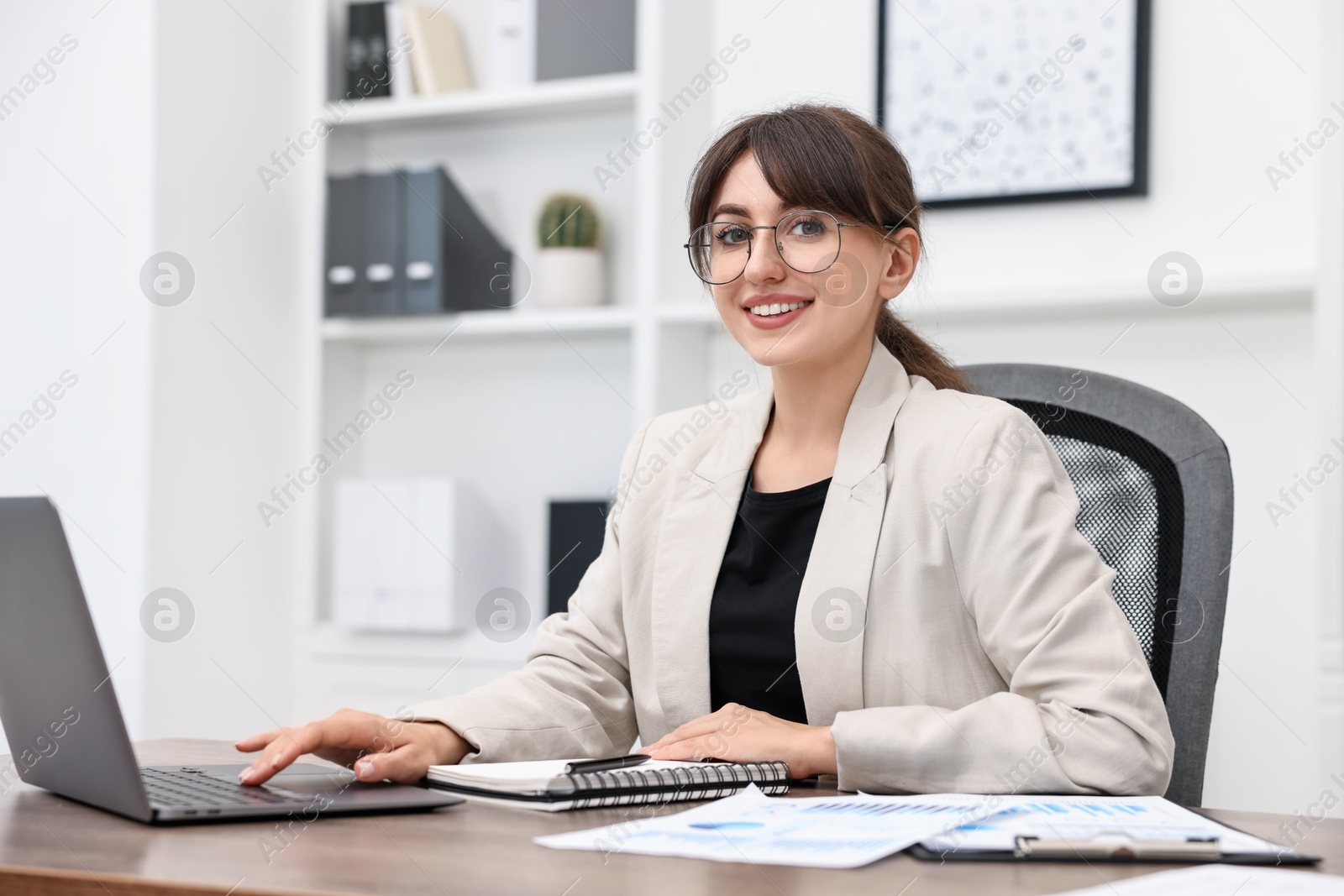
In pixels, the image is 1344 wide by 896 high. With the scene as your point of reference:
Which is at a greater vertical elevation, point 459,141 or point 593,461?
point 459,141

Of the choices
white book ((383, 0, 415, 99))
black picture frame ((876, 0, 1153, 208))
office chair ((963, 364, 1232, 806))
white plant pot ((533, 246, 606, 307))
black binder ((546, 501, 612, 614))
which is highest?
white book ((383, 0, 415, 99))

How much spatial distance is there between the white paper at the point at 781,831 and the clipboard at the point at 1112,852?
0.04m

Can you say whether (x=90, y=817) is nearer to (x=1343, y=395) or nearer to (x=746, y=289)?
(x=746, y=289)

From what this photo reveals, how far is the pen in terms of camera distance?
1.01 meters

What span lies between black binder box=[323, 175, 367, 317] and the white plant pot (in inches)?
16.8

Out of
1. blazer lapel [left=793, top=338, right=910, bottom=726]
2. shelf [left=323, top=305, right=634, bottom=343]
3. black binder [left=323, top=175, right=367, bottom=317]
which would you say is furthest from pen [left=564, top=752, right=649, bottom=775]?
black binder [left=323, top=175, right=367, bottom=317]

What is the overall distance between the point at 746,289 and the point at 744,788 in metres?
0.68

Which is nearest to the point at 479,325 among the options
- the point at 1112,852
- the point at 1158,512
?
the point at 1158,512

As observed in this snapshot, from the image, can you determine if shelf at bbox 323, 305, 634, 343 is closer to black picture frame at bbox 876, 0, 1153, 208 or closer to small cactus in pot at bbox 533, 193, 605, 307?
small cactus in pot at bbox 533, 193, 605, 307

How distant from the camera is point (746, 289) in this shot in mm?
→ 1517

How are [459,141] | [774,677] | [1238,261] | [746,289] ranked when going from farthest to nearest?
[459,141], [1238,261], [746,289], [774,677]

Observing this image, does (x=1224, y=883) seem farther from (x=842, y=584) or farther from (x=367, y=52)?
(x=367, y=52)

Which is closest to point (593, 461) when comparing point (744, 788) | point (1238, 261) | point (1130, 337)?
point (1130, 337)

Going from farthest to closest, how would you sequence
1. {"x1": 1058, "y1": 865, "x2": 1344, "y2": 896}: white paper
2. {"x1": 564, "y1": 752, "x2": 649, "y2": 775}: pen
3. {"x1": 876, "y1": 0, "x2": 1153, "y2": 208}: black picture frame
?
{"x1": 876, "y1": 0, "x2": 1153, "y2": 208}: black picture frame → {"x1": 564, "y1": 752, "x2": 649, "y2": 775}: pen → {"x1": 1058, "y1": 865, "x2": 1344, "y2": 896}: white paper
